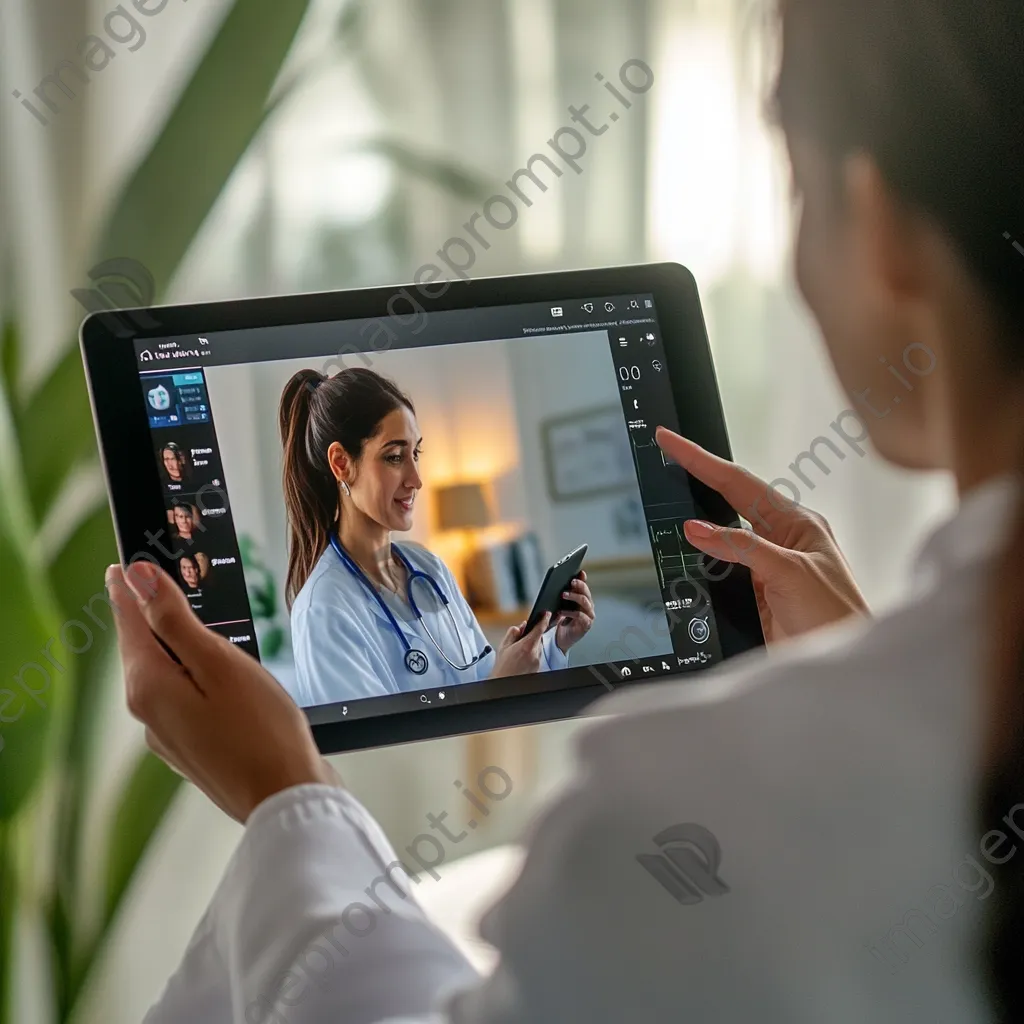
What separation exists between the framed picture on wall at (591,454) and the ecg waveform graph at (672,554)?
0.10 feet

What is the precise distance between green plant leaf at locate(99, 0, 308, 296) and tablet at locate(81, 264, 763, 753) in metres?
0.20

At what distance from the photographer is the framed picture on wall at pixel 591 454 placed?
0.62 meters

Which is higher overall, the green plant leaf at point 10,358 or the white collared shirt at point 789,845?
the green plant leaf at point 10,358

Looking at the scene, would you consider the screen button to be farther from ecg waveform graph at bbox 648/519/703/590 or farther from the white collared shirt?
the white collared shirt

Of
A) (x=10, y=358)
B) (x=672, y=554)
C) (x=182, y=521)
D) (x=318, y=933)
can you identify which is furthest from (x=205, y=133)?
(x=318, y=933)

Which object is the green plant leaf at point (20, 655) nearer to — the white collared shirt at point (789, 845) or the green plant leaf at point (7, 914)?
the green plant leaf at point (7, 914)

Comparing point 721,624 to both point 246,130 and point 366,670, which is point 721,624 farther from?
point 246,130

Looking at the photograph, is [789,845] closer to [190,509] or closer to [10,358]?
[190,509]

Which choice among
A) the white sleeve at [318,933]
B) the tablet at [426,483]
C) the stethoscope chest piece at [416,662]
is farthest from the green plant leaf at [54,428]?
the white sleeve at [318,933]

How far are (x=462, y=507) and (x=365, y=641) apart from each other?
0.34 ft

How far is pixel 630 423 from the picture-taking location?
621 millimetres

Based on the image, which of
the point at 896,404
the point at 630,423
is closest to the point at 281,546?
the point at 630,423

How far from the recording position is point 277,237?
959mm

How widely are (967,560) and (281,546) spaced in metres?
0.38
